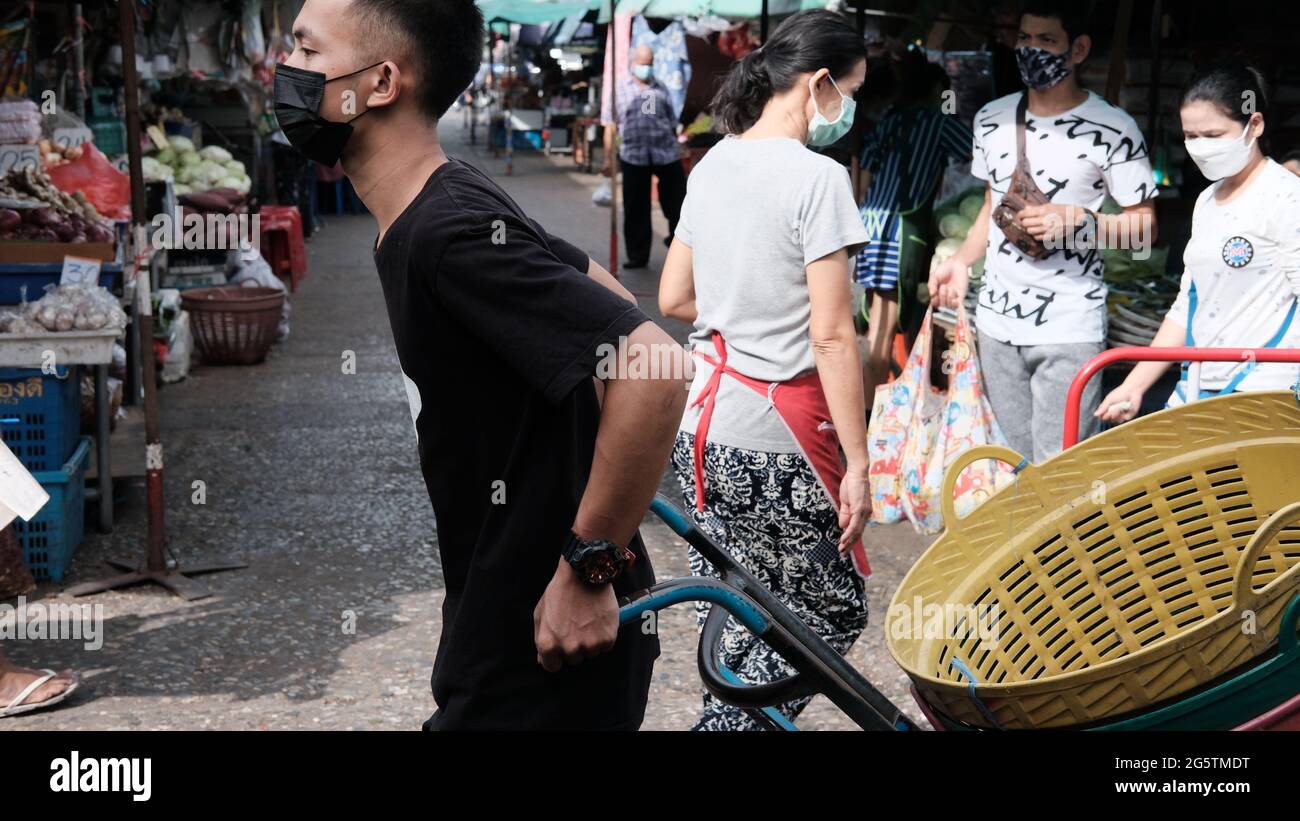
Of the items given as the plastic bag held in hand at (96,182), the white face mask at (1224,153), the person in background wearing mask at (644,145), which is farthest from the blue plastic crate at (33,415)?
the person in background wearing mask at (644,145)

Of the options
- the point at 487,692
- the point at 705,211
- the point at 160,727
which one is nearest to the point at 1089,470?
the point at 705,211

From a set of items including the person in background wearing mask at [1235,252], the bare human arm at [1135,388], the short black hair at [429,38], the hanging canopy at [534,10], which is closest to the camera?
the short black hair at [429,38]

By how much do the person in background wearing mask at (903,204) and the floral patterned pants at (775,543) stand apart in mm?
3327

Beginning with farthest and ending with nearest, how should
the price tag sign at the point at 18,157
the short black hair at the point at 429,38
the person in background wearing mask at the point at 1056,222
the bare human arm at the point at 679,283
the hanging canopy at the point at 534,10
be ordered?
1. the hanging canopy at the point at 534,10
2. the price tag sign at the point at 18,157
3. the person in background wearing mask at the point at 1056,222
4. the bare human arm at the point at 679,283
5. the short black hair at the point at 429,38

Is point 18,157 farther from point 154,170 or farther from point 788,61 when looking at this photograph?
point 788,61

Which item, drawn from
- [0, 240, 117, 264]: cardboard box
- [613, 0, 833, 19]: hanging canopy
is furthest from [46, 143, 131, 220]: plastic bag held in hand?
[613, 0, 833, 19]: hanging canopy

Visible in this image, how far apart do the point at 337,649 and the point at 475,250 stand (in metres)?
3.36

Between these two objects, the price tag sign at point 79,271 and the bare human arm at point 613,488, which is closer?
the bare human arm at point 613,488

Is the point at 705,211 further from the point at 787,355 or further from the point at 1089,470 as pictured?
the point at 1089,470

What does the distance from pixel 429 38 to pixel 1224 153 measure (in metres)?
2.88

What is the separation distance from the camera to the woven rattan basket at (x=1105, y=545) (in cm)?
297

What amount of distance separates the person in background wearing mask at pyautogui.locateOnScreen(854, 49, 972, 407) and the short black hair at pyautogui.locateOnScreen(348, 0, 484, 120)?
188 inches

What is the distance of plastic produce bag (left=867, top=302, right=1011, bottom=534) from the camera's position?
4.99 metres

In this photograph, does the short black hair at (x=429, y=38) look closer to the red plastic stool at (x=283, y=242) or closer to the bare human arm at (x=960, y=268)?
the bare human arm at (x=960, y=268)
